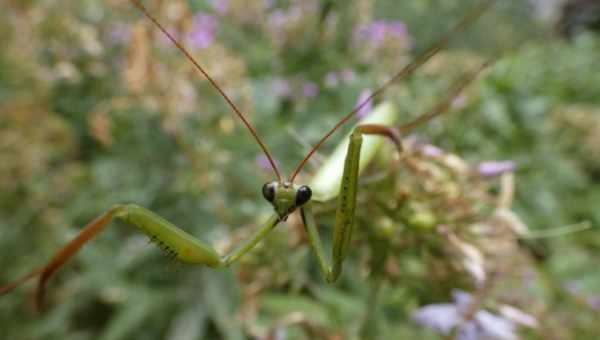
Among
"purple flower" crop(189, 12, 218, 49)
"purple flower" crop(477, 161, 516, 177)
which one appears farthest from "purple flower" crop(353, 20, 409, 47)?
"purple flower" crop(477, 161, 516, 177)

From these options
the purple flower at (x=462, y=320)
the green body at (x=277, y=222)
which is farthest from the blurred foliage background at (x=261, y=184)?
the green body at (x=277, y=222)

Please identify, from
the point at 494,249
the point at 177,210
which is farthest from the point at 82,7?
the point at 494,249

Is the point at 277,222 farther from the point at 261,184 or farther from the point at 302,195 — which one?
the point at 261,184

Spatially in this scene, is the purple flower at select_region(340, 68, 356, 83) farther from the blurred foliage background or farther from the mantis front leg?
the mantis front leg

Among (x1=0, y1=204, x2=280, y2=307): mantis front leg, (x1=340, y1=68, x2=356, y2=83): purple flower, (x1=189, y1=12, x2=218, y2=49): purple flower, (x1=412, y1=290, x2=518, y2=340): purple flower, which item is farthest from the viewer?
(x1=189, y1=12, x2=218, y2=49): purple flower

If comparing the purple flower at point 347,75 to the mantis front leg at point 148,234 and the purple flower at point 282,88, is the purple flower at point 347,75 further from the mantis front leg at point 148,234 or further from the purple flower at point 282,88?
the mantis front leg at point 148,234

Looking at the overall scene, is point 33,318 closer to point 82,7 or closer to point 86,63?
point 86,63

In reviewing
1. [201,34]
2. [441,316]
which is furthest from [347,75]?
[441,316]
